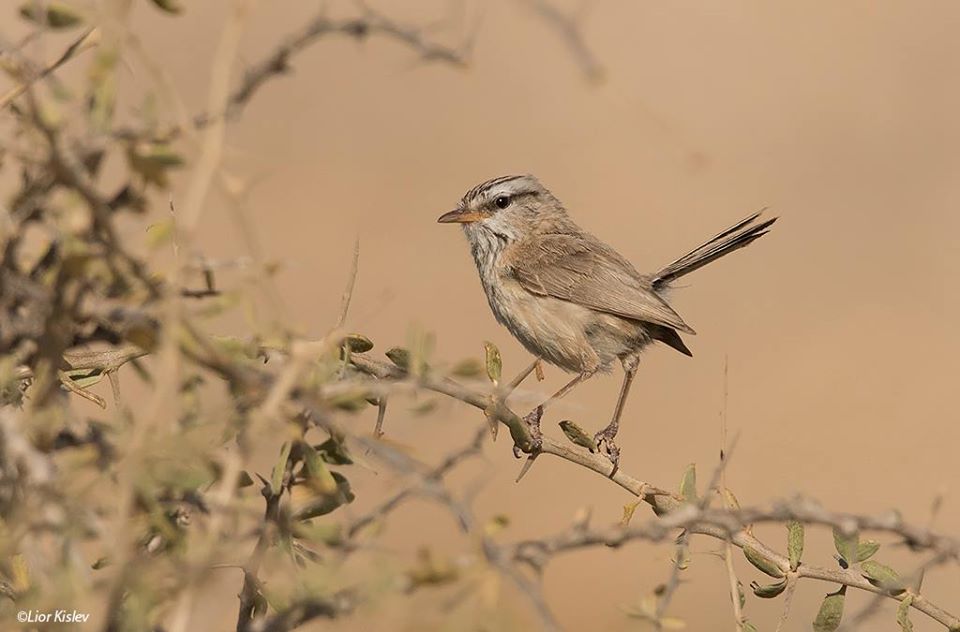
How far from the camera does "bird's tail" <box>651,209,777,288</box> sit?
5.70 m

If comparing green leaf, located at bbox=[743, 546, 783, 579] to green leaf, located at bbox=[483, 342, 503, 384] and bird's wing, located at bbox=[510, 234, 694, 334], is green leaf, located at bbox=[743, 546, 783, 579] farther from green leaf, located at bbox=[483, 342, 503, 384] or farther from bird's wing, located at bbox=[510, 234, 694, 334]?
bird's wing, located at bbox=[510, 234, 694, 334]

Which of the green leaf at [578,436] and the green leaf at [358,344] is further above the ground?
the green leaf at [358,344]

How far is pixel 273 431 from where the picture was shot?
148 centimetres

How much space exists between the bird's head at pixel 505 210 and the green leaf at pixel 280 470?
4491mm

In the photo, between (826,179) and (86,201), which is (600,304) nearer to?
(86,201)

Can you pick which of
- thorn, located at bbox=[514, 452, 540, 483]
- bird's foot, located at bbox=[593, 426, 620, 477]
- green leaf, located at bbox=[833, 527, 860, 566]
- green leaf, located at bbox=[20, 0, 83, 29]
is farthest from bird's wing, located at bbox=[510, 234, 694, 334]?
green leaf, located at bbox=[20, 0, 83, 29]

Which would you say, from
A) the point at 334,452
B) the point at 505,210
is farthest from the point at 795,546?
the point at 505,210

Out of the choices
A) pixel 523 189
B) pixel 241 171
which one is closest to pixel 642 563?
pixel 523 189

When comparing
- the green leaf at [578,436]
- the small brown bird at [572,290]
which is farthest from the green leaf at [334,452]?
the small brown bird at [572,290]

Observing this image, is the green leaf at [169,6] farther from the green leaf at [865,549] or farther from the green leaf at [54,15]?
the green leaf at [865,549]

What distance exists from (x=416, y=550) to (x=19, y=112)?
0.75 meters

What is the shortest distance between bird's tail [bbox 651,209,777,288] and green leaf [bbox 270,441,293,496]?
12.8 ft

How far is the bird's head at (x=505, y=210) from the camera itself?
254 inches

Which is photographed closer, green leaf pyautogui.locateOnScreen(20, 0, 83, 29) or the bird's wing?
green leaf pyautogui.locateOnScreen(20, 0, 83, 29)
